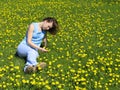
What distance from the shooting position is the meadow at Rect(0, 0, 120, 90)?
6.80 m

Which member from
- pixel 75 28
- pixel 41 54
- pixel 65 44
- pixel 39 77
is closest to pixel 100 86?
pixel 39 77

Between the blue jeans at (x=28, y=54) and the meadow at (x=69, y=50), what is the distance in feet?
0.66

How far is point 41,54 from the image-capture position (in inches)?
339

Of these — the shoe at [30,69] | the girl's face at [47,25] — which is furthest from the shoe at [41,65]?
the girl's face at [47,25]

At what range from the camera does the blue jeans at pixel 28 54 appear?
7.55 m

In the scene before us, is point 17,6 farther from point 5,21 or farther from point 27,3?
point 5,21

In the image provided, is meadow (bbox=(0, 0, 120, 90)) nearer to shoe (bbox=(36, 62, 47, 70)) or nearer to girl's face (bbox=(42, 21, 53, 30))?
shoe (bbox=(36, 62, 47, 70))

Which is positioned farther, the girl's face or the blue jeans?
the girl's face

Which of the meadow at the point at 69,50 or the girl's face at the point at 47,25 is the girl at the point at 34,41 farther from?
the meadow at the point at 69,50

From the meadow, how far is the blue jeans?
0.66 feet

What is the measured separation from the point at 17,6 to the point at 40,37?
27.3ft

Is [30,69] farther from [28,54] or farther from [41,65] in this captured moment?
[28,54]

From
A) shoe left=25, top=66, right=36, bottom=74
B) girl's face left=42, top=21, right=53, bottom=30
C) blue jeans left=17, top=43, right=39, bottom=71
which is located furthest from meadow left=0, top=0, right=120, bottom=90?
girl's face left=42, top=21, right=53, bottom=30

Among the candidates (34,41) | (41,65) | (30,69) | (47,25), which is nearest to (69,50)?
(34,41)
